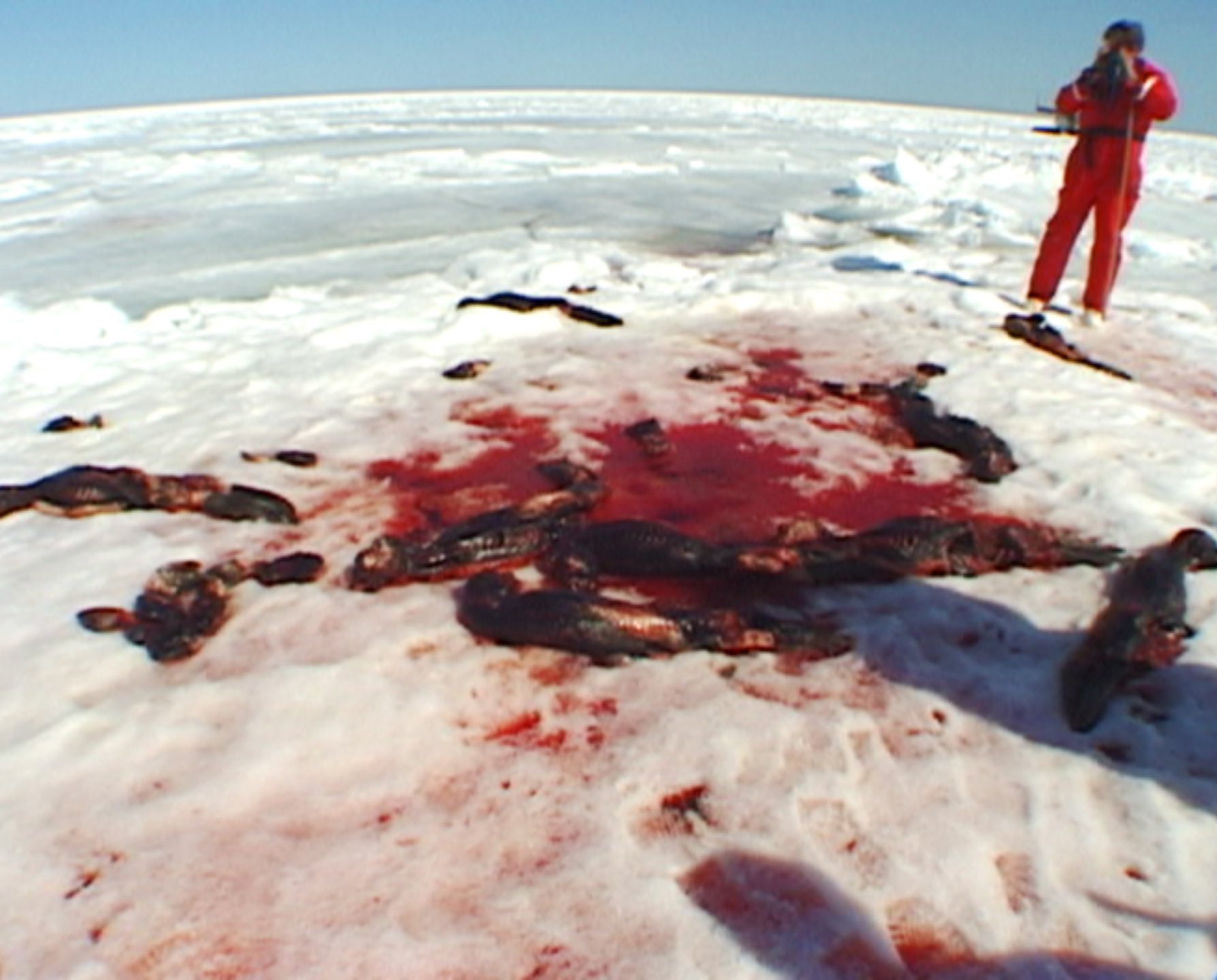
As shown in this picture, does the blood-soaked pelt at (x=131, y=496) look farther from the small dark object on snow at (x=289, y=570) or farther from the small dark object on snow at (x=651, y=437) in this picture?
the small dark object on snow at (x=651, y=437)

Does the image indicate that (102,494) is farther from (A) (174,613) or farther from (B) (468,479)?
(B) (468,479)

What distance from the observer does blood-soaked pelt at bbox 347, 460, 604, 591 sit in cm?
427

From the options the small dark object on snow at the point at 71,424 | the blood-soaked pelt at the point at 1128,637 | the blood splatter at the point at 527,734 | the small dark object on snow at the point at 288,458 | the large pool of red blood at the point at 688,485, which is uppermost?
the blood-soaked pelt at the point at 1128,637

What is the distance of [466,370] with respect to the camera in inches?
284

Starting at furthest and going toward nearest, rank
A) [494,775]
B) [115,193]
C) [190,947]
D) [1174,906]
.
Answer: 1. [115,193]
2. [494,775]
3. [1174,906]
4. [190,947]

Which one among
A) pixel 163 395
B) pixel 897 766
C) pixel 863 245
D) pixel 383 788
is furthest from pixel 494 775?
pixel 863 245

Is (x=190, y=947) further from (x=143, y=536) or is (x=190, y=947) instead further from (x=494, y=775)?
(x=143, y=536)

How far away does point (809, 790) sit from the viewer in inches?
122

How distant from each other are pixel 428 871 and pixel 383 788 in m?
0.41

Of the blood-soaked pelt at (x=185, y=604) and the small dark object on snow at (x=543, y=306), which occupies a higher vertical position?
the small dark object on snow at (x=543, y=306)

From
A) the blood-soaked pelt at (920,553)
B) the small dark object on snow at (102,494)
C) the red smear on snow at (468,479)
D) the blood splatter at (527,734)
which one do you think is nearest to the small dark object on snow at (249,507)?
the small dark object on snow at (102,494)

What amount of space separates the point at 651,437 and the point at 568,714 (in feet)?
8.96

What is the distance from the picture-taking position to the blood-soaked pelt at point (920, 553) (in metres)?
4.28

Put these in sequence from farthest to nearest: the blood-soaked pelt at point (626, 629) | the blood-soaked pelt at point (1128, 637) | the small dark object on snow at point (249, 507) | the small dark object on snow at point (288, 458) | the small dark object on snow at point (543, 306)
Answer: the small dark object on snow at point (543, 306), the small dark object on snow at point (288, 458), the small dark object on snow at point (249, 507), the blood-soaked pelt at point (626, 629), the blood-soaked pelt at point (1128, 637)
